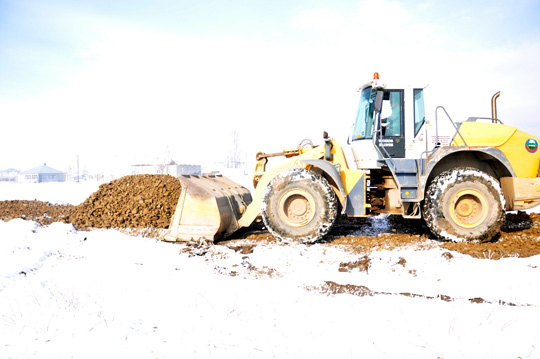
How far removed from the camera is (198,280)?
4.33m

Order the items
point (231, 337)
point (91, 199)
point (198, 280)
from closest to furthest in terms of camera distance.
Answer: point (231, 337)
point (198, 280)
point (91, 199)

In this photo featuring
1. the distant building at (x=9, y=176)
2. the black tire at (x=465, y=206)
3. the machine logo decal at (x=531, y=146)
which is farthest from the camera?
the distant building at (x=9, y=176)

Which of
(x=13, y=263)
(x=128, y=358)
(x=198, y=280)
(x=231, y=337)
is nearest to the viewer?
(x=128, y=358)

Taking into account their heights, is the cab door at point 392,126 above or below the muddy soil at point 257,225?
Answer: above

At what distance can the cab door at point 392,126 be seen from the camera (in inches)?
266

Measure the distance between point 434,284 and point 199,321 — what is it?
3.02m

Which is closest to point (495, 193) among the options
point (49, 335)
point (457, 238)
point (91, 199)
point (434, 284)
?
point (457, 238)

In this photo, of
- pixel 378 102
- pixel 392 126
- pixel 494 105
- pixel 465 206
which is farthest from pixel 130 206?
pixel 494 105

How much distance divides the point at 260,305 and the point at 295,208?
11.2 ft

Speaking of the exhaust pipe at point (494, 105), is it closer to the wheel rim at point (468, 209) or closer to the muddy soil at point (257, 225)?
the wheel rim at point (468, 209)

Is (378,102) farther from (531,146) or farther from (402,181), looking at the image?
(531,146)

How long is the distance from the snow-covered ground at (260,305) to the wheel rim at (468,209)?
1046 mm

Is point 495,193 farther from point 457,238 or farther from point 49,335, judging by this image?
point 49,335

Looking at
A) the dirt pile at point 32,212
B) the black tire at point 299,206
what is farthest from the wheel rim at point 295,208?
the dirt pile at point 32,212
